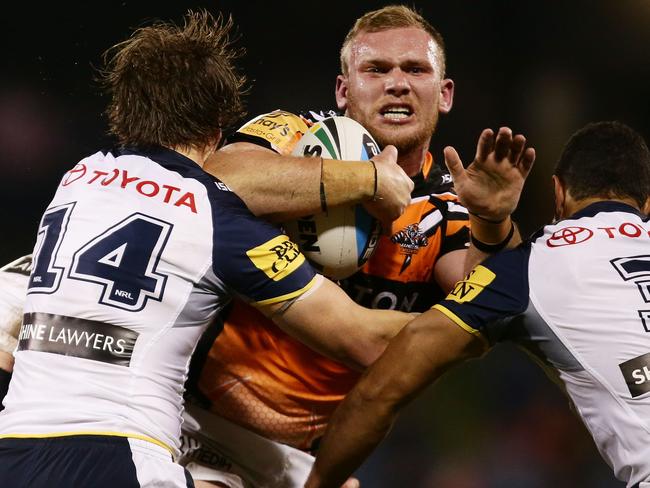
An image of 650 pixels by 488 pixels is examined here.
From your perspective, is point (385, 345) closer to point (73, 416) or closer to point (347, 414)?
point (347, 414)

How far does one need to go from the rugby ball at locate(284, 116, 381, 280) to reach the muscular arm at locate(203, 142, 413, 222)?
77 mm

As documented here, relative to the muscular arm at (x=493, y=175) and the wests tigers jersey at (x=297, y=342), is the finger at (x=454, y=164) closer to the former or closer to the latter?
the muscular arm at (x=493, y=175)

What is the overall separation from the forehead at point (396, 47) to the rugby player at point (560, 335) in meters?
1.10

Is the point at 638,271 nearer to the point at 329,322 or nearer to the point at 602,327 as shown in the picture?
the point at 602,327

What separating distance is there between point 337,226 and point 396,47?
3.76 feet

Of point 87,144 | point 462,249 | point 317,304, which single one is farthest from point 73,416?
point 87,144

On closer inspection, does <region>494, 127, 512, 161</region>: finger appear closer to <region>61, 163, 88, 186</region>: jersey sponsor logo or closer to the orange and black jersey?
the orange and black jersey

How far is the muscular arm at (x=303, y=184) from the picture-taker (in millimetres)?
2756

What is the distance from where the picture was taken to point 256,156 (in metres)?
2.88

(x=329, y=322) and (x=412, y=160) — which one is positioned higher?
(x=412, y=160)

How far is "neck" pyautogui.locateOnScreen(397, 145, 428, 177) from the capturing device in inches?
143

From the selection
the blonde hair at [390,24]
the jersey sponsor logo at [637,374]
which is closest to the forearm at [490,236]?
the jersey sponsor logo at [637,374]

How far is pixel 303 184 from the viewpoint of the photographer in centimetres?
275

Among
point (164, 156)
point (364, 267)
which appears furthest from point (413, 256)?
point (164, 156)
